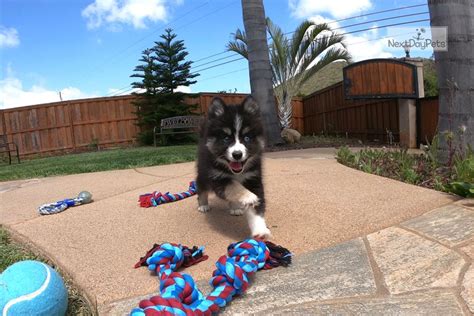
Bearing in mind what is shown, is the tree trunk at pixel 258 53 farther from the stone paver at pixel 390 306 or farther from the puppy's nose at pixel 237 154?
the stone paver at pixel 390 306

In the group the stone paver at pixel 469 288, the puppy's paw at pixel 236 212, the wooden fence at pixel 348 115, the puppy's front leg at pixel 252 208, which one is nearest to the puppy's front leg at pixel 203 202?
the puppy's paw at pixel 236 212

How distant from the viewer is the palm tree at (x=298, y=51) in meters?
15.3

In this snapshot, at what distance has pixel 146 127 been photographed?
2072 centimetres

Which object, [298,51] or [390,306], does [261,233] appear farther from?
[298,51]

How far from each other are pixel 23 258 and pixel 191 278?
1999 mm

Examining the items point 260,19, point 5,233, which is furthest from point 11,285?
point 260,19

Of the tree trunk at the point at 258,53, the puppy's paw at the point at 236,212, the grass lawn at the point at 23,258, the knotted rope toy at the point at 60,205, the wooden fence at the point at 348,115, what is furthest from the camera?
the wooden fence at the point at 348,115

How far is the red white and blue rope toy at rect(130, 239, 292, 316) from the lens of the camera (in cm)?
218

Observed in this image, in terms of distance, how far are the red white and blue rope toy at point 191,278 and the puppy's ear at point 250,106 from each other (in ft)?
4.09

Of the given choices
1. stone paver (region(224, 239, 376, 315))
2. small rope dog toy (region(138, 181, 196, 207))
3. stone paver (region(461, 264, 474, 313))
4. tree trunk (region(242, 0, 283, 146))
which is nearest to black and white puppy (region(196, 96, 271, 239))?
stone paver (region(224, 239, 376, 315))

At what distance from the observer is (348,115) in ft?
58.9

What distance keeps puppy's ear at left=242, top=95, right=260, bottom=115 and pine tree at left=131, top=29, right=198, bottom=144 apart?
16280mm

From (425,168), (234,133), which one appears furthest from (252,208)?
(425,168)

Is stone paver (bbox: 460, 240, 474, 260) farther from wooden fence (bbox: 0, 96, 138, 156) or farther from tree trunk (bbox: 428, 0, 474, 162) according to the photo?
wooden fence (bbox: 0, 96, 138, 156)
